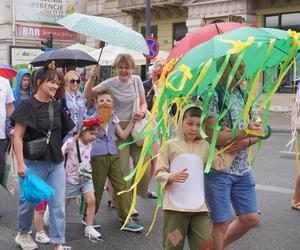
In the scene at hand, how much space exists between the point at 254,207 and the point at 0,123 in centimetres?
321

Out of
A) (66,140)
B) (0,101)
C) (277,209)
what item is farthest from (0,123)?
(277,209)

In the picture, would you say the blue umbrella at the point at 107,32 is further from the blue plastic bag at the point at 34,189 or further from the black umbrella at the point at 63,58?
the blue plastic bag at the point at 34,189

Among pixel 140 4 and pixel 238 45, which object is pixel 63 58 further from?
pixel 140 4

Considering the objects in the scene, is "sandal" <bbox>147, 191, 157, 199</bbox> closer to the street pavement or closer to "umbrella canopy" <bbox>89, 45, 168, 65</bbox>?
the street pavement

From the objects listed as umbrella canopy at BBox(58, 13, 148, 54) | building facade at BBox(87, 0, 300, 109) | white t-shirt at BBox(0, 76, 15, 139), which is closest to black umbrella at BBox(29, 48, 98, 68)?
white t-shirt at BBox(0, 76, 15, 139)

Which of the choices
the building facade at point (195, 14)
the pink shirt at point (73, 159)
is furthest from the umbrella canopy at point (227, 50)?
the building facade at point (195, 14)

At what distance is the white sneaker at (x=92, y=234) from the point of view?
17.0ft

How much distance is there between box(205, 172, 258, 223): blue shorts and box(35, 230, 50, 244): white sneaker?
6.46ft

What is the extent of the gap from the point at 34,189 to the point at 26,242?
2.54ft

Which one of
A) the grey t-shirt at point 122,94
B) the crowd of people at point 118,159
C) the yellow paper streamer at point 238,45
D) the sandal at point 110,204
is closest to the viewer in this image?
the yellow paper streamer at point 238,45

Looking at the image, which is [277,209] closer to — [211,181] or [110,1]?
[211,181]

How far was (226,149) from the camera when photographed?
3.75m

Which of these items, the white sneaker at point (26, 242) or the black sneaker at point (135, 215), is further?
the black sneaker at point (135, 215)

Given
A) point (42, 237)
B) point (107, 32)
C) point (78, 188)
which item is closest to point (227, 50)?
point (107, 32)
